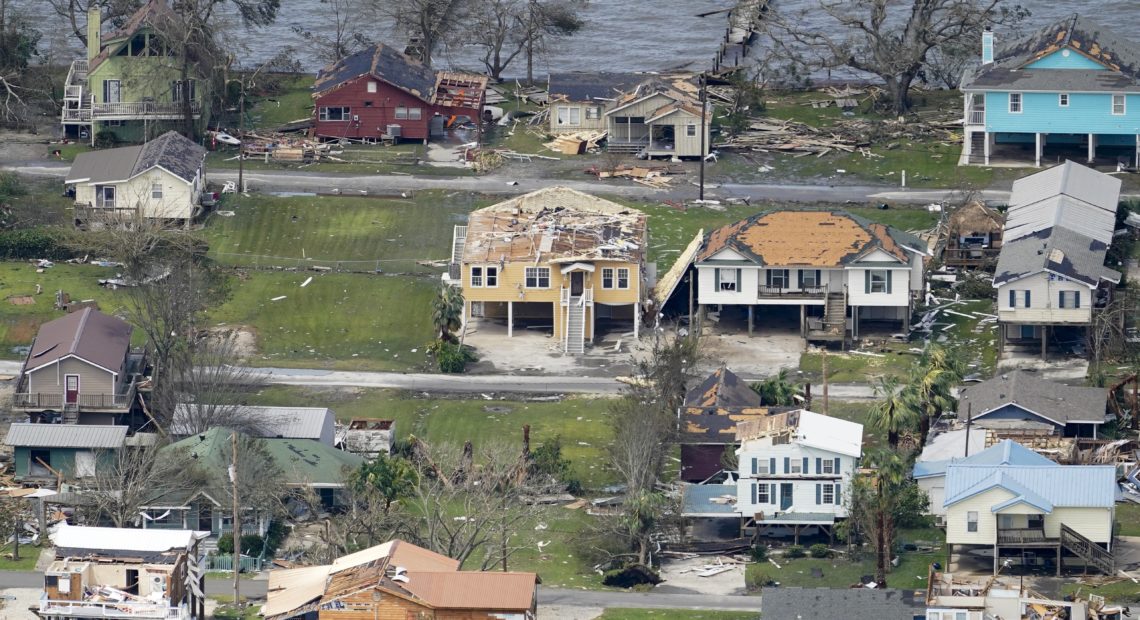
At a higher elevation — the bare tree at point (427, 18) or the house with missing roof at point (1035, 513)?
the bare tree at point (427, 18)

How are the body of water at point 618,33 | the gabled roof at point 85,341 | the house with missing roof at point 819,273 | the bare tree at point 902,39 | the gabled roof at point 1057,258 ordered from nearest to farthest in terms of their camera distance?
the gabled roof at point 85,341 → the gabled roof at point 1057,258 → the house with missing roof at point 819,273 → the bare tree at point 902,39 → the body of water at point 618,33

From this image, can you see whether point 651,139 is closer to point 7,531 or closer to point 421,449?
point 421,449

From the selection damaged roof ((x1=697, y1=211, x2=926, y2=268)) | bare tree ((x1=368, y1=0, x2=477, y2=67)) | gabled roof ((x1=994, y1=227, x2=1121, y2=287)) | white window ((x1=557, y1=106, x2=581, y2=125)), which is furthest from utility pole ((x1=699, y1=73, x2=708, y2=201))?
bare tree ((x1=368, y1=0, x2=477, y2=67))

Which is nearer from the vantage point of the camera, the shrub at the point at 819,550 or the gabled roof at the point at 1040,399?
the shrub at the point at 819,550

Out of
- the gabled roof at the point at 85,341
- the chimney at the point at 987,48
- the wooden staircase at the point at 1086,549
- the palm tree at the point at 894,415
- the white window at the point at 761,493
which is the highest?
the chimney at the point at 987,48

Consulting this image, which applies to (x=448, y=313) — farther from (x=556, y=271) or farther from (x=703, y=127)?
(x=703, y=127)

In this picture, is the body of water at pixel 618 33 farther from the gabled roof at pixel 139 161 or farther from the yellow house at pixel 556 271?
the yellow house at pixel 556 271

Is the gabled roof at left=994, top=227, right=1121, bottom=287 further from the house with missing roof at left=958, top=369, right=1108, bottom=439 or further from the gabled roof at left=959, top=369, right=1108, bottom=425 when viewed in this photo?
the house with missing roof at left=958, top=369, right=1108, bottom=439

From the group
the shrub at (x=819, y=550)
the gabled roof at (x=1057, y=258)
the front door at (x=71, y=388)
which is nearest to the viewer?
the shrub at (x=819, y=550)

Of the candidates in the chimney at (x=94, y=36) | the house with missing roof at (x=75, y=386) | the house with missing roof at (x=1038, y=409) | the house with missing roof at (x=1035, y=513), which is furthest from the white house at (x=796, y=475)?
the chimney at (x=94, y=36)
